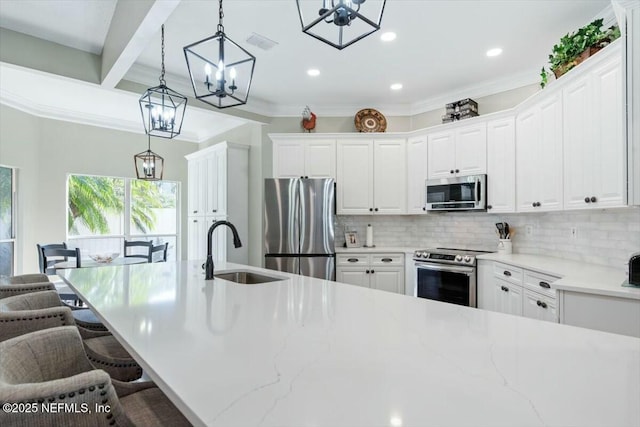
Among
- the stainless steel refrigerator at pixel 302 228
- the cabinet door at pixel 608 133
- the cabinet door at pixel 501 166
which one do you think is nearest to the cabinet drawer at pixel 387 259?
the stainless steel refrigerator at pixel 302 228

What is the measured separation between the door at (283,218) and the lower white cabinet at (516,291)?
212cm

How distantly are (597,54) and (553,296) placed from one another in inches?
64.3

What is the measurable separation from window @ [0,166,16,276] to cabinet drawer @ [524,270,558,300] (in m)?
5.95

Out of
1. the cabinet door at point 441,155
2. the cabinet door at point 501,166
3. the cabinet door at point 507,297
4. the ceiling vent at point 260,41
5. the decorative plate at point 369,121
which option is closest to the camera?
the cabinet door at point 507,297

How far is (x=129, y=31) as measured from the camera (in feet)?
8.31

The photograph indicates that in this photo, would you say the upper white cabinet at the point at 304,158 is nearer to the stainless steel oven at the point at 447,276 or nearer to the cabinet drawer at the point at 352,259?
the cabinet drawer at the point at 352,259

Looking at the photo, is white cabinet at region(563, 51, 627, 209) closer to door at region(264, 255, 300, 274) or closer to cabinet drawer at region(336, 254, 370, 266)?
cabinet drawer at region(336, 254, 370, 266)

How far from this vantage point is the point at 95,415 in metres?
0.83

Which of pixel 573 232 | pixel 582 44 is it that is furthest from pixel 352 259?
pixel 582 44

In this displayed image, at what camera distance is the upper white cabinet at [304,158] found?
15.5 ft

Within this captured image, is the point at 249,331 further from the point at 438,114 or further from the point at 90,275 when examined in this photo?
the point at 438,114

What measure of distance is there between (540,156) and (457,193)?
1.02m

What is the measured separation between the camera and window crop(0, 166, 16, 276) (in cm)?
459

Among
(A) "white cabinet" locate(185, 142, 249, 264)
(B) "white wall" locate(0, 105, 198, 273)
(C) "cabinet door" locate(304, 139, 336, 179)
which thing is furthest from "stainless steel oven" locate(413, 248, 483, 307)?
(B) "white wall" locate(0, 105, 198, 273)
